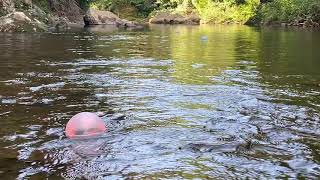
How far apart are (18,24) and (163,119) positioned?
21.8 metres

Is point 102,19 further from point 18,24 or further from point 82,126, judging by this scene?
point 82,126

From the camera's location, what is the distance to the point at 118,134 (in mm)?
6188

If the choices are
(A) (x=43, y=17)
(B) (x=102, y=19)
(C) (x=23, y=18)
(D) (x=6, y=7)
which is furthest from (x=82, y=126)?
(B) (x=102, y=19)

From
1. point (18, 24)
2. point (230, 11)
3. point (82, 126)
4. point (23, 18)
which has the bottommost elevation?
point (82, 126)

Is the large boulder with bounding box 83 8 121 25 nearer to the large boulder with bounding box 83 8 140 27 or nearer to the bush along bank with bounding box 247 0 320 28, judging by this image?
the large boulder with bounding box 83 8 140 27

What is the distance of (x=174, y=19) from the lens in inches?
2044

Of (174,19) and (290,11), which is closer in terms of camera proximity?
(290,11)

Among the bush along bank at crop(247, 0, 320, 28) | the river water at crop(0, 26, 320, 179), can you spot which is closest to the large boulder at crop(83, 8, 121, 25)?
the bush along bank at crop(247, 0, 320, 28)

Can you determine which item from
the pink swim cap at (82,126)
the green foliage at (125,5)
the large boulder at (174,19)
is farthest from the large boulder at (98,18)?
the pink swim cap at (82,126)

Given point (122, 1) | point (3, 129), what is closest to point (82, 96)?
point (3, 129)

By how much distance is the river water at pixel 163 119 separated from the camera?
4.93 metres

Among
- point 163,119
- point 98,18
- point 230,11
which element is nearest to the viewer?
point 163,119

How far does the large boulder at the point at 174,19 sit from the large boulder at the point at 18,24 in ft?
81.7

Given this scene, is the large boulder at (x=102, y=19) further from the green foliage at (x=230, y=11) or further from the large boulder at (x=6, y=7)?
the large boulder at (x=6, y=7)
